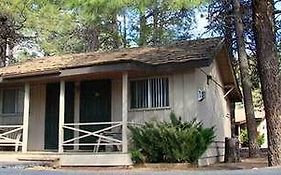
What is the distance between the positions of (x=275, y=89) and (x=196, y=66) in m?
2.87

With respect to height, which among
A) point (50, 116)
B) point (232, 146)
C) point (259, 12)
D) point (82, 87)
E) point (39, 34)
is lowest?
point (232, 146)

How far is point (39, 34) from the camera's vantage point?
23.8 meters

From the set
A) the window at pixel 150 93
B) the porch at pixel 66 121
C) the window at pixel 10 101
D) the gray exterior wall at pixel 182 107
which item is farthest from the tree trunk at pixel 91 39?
the window at pixel 150 93

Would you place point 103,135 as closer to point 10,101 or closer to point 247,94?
point 10,101

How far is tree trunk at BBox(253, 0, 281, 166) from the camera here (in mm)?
10484

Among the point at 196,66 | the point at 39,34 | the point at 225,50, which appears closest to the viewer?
the point at 196,66

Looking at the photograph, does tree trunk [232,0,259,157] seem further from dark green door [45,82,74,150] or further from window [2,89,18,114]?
window [2,89,18,114]

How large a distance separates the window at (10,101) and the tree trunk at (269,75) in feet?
31.4

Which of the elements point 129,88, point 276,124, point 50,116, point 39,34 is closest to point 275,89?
point 276,124

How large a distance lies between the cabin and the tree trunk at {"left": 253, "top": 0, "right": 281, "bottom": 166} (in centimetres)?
226

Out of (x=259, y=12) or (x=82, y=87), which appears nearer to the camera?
(x=259, y=12)

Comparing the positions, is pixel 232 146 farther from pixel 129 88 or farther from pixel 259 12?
pixel 259 12

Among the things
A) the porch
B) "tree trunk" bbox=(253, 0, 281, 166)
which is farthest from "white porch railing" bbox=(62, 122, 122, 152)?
"tree trunk" bbox=(253, 0, 281, 166)

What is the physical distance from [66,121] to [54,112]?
646 mm
